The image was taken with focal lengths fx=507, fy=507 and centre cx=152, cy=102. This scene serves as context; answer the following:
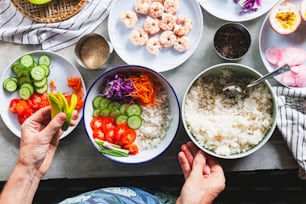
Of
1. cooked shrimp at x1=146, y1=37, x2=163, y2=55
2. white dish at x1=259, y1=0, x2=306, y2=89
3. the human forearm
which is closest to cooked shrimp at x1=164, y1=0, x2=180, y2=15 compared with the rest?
cooked shrimp at x1=146, y1=37, x2=163, y2=55

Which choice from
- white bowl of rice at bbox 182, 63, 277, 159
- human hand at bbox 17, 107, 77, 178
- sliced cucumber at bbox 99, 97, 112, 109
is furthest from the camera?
sliced cucumber at bbox 99, 97, 112, 109

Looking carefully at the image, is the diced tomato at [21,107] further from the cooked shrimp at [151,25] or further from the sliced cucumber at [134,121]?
the cooked shrimp at [151,25]

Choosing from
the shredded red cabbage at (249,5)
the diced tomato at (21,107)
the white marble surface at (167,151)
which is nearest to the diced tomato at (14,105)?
the diced tomato at (21,107)

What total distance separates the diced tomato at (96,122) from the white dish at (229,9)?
2.01 feet

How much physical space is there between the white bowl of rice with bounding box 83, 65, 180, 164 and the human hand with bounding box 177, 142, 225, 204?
3.5 inches

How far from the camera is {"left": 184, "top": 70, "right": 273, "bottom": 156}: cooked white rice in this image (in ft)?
6.18

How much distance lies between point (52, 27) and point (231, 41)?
0.73 meters

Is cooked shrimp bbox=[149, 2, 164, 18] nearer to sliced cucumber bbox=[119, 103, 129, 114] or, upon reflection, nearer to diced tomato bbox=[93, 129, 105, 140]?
sliced cucumber bbox=[119, 103, 129, 114]

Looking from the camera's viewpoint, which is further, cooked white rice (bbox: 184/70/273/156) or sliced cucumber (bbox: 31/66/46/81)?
sliced cucumber (bbox: 31/66/46/81)

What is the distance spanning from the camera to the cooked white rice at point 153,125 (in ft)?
6.50

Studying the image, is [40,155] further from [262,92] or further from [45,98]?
[262,92]

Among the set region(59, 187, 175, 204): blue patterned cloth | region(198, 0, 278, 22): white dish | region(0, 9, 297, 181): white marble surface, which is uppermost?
region(198, 0, 278, 22): white dish

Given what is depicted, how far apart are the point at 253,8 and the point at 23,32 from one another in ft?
3.07

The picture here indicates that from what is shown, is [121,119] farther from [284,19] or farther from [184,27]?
[284,19]
